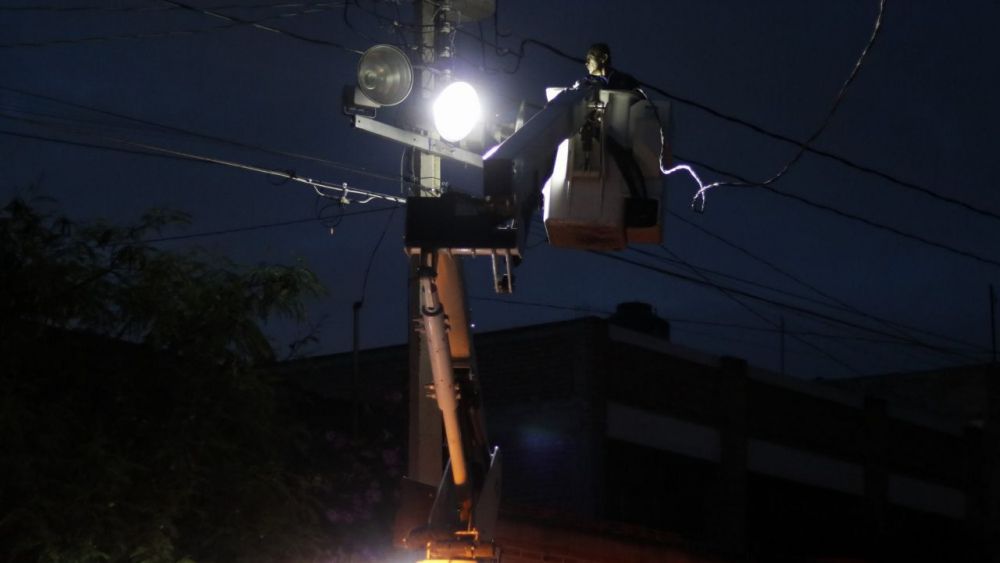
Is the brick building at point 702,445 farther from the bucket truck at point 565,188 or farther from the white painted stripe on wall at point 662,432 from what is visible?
the bucket truck at point 565,188

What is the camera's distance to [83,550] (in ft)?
35.4

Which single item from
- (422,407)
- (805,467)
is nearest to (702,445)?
(805,467)

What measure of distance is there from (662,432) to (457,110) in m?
15.1

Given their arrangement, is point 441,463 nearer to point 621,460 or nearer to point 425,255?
point 425,255

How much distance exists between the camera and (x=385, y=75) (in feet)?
44.5

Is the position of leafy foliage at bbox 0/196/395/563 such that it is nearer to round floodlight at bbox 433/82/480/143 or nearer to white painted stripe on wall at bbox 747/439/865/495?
round floodlight at bbox 433/82/480/143

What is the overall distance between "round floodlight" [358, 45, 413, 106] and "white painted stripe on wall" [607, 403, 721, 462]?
1381 cm

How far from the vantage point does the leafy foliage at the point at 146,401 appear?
36.4ft

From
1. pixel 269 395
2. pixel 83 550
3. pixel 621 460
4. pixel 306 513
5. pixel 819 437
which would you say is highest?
pixel 819 437

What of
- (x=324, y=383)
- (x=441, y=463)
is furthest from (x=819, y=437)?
(x=441, y=463)

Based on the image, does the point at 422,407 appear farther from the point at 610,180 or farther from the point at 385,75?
the point at 610,180

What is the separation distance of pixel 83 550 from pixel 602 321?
646 inches

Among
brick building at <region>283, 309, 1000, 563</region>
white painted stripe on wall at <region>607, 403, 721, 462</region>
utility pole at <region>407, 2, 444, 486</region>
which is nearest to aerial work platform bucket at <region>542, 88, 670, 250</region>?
utility pole at <region>407, 2, 444, 486</region>

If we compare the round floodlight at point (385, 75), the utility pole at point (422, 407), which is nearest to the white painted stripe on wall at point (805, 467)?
the utility pole at point (422, 407)
